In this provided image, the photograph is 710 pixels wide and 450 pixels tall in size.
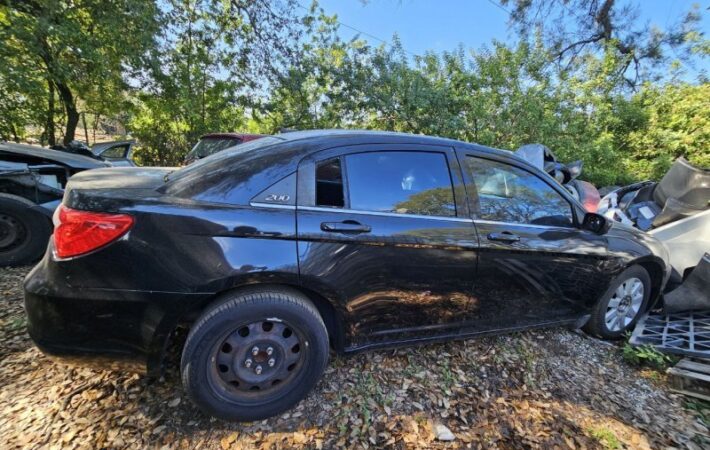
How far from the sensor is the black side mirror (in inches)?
109

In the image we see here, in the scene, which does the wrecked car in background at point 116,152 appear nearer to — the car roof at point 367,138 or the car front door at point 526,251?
the car roof at point 367,138

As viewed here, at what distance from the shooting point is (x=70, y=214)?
1.73 meters

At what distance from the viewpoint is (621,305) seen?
317cm

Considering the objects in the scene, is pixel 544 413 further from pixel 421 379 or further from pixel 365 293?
pixel 365 293

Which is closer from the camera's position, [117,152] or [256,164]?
[256,164]

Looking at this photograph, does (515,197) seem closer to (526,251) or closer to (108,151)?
(526,251)

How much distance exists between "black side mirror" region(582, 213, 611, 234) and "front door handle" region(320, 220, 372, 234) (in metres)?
1.93

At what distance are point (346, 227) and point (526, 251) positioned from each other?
1379 millimetres

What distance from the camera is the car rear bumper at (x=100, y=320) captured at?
1.71m

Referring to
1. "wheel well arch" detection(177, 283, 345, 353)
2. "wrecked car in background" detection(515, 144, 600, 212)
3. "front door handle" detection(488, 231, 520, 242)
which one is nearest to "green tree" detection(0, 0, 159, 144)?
"wheel well arch" detection(177, 283, 345, 353)

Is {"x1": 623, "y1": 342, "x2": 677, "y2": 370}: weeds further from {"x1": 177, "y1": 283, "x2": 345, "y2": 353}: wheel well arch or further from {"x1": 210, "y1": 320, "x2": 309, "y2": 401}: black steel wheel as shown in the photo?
{"x1": 210, "y1": 320, "x2": 309, "y2": 401}: black steel wheel

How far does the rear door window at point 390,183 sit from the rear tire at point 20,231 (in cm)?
350

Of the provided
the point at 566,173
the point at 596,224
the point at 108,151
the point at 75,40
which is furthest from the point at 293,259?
the point at 75,40

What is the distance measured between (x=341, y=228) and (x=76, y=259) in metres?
1.32
